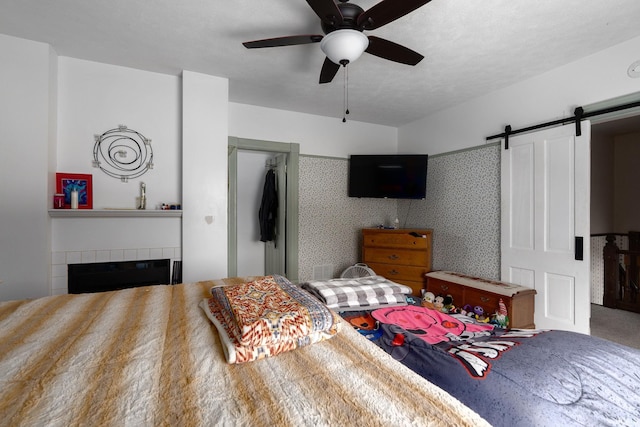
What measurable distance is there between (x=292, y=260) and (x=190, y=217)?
1.21 meters

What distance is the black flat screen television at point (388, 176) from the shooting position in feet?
10.6

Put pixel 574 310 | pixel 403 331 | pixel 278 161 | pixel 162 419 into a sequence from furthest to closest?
pixel 278 161, pixel 574 310, pixel 403 331, pixel 162 419

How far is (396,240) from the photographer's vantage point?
3.13m

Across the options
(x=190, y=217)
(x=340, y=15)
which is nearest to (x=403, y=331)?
(x=340, y=15)

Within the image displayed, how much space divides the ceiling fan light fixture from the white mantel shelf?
67.3 inches

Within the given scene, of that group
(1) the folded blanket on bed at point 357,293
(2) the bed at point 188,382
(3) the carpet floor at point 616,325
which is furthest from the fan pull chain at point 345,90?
(3) the carpet floor at point 616,325

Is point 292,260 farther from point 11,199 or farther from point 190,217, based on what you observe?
point 11,199

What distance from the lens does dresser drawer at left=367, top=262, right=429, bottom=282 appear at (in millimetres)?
3016

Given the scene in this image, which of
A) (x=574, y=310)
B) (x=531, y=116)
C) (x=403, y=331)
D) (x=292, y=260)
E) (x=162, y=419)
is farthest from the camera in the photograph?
(x=292, y=260)

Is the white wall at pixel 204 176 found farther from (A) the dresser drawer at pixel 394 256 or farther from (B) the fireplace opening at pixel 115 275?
(A) the dresser drawer at pixel 394 256

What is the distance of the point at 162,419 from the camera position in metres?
0.55

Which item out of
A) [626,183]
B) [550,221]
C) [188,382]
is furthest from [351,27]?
[626,183]

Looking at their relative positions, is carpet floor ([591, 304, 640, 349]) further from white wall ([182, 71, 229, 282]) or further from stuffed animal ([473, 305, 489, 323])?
white wall ([182, 71, 229, 282])

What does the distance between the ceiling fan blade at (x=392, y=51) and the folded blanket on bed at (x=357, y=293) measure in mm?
1317
